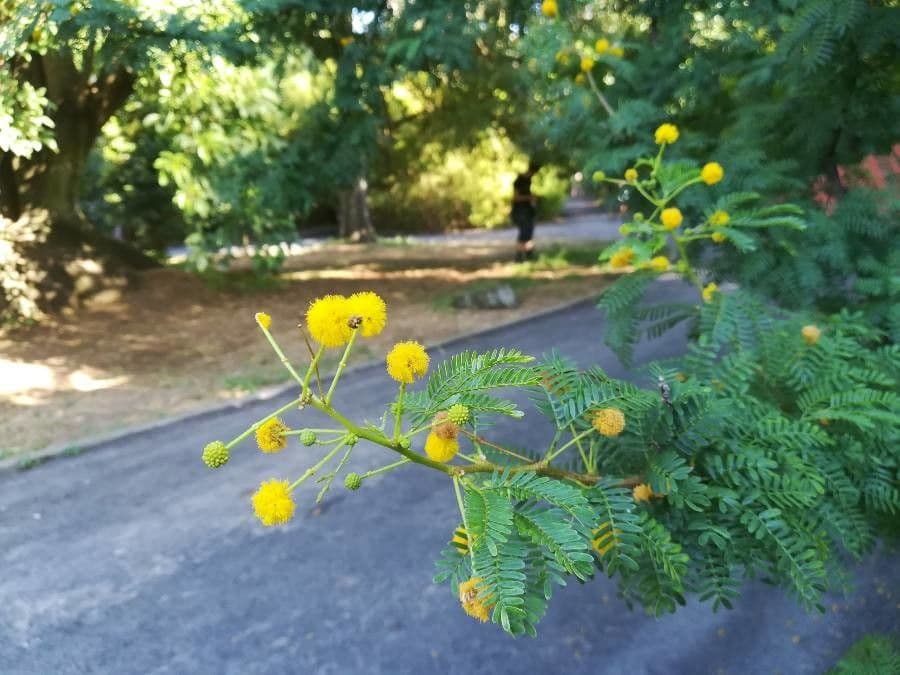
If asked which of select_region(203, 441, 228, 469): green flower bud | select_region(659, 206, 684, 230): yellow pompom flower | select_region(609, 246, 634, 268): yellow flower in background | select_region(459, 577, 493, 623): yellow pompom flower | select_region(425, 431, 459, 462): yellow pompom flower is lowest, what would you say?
select_region(459, 577, 493, 623): yellow pompom flower

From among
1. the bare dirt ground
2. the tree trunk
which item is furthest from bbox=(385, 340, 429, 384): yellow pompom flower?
the tree trunk

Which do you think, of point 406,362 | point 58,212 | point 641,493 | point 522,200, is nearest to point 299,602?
point 641,493

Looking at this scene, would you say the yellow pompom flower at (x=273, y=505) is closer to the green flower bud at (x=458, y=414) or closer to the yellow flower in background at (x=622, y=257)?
the green flower bud at (x=458, y=414)

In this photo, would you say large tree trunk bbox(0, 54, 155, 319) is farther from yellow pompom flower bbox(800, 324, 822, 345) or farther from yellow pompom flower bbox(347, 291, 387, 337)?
yellow pompom flower bbox(347, 291, 387, 337)

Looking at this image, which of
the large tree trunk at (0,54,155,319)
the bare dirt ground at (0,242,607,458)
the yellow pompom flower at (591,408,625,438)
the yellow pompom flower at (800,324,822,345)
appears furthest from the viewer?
the large tree trunk at (0,54,155,319)

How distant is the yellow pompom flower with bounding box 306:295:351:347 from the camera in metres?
1.17

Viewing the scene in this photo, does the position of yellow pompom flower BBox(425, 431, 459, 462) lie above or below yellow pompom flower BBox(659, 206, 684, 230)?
below

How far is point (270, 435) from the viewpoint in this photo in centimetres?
123

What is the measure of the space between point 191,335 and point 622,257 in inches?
292

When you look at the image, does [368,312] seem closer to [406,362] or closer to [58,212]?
[406,362]

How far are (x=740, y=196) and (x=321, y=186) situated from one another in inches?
270

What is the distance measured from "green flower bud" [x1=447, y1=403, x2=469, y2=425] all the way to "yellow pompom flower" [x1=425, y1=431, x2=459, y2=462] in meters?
0.06

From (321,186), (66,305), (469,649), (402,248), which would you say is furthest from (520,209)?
(469,649)

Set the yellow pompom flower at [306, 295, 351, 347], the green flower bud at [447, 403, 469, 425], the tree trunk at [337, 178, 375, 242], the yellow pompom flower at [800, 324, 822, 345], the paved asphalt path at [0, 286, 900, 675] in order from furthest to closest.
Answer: the tree trunk at [337, 178, 375, 242]
the paved asphalt path at [0, 286, 900, 675]
the yellow pompom flower at [800, 324, 822, 345]
the green flower bud at [447, 403, 469, 425]
the yellow pompom flower at [306, 295, 351, 347]
